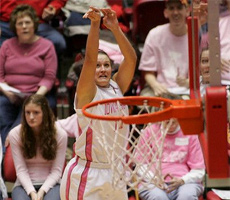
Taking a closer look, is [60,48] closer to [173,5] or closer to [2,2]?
[2,2]

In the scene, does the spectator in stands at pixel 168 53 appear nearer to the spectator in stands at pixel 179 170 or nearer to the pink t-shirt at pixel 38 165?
→ the spectator in stands at pixel 179 170

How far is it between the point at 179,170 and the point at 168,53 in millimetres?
1300

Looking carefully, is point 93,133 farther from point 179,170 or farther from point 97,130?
point 179,170

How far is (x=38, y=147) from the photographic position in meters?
4.88

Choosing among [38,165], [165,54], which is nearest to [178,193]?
[38,165]

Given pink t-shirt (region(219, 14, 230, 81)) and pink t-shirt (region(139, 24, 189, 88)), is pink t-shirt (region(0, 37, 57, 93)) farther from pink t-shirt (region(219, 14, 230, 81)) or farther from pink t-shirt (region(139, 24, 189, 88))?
pink t-shirt (region(219, 14, 230, 81))

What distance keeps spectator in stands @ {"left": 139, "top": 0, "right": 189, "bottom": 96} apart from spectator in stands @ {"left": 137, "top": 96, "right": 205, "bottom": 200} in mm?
749

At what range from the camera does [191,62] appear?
345 centimetres

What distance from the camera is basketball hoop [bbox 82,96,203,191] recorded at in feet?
10.2

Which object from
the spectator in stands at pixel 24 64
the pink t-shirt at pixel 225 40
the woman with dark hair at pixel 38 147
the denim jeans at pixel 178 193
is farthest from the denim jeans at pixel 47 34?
the pink t-shirt at pixel 225 40

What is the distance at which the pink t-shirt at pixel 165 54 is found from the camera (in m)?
5.60

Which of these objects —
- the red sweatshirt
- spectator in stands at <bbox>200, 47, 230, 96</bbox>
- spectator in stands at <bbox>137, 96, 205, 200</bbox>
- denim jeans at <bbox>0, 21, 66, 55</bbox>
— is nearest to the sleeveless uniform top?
spectator in stands at <bbox>200, 47, 230, 96</bbox>

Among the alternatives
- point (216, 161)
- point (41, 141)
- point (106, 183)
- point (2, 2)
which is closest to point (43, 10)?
point (2, 2)

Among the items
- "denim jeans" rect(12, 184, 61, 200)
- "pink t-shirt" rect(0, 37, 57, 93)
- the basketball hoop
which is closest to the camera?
the basketball hoop
